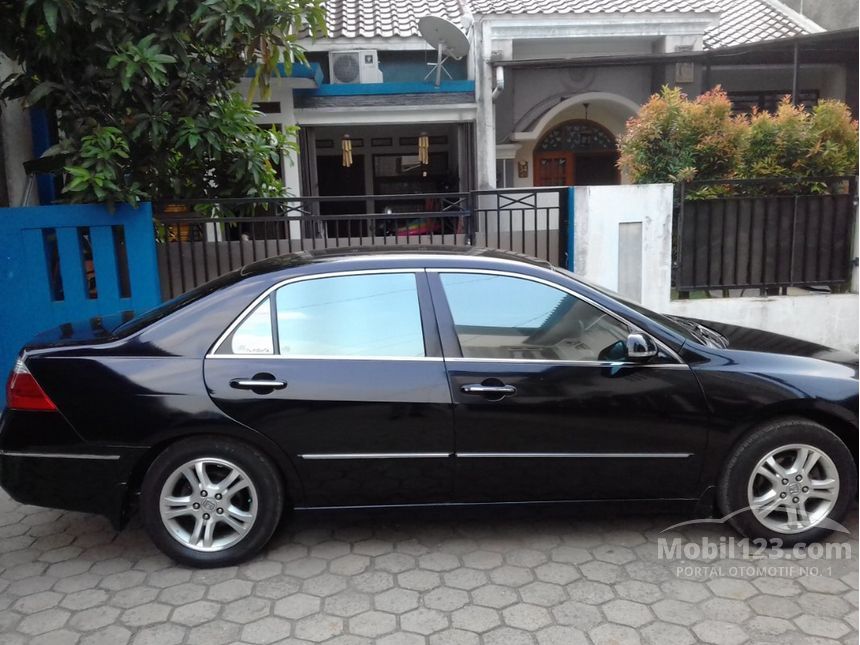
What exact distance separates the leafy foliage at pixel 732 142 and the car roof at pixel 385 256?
363 centimetres

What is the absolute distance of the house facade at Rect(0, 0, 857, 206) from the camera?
1103 cm

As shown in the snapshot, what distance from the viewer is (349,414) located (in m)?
3.30

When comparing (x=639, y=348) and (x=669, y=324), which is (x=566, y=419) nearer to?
(x=639, y=348)

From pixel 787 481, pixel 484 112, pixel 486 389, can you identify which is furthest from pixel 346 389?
pixel 484 112

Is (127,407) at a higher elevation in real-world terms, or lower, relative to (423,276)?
lower

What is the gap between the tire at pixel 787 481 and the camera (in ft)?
11.1

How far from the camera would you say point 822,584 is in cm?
319

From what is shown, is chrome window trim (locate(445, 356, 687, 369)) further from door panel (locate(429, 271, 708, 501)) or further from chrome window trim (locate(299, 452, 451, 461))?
chrome window trim (locate(299, 452, 451, 461))

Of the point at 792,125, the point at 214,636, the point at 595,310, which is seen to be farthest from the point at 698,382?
the point at 792,125

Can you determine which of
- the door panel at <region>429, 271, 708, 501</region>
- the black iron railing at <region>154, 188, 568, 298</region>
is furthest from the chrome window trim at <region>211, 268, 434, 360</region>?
the black iron railing at <region>154, 188, 568, 298</region>

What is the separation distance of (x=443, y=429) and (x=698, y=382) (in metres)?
1.26

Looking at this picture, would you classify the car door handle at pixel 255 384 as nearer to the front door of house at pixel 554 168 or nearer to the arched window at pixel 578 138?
the front door of house at pixel 554 168

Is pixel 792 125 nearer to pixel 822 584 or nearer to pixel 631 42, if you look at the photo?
pixel 822 584

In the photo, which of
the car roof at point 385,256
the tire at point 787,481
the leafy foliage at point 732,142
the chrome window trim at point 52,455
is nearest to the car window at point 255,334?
the car roof at point 385,256
